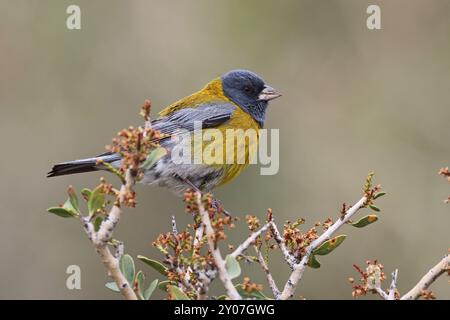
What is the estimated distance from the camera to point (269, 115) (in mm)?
7539

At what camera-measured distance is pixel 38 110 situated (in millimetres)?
7680

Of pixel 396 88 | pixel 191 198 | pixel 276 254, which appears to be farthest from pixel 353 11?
pixel 191 198

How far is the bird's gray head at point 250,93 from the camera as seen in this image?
5523 millimetres

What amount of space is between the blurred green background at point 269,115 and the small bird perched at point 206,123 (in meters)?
1.85

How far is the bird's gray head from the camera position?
5523 millimetres

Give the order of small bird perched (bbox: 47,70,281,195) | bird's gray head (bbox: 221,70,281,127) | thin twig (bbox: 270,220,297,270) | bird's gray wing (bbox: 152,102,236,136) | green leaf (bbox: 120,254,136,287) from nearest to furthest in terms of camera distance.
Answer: green leaf (bbox: 120,254,136,287)
thin twig (bbox: 270,220,297,270)
small bird perched (bbox: 47,70,281,195)
bird's gray wing (bbox: 152,102,236,136)
bird's gray head (bbox: 221,70,281,127)

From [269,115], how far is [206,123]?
251 cm

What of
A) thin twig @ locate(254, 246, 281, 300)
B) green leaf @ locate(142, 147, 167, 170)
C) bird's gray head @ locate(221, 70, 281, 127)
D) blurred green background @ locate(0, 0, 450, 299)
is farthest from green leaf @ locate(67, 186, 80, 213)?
blurred green background @ locate(0, 0, 450, 299)

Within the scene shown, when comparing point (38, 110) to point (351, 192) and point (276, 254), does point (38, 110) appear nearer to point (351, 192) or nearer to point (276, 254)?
point (276, 254)

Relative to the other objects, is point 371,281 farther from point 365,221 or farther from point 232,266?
point 232,266

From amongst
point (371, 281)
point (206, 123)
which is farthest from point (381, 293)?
point (206, 123)

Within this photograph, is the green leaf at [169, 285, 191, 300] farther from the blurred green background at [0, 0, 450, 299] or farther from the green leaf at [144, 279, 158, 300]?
the blurred green background at [0, 0, 450, 299]

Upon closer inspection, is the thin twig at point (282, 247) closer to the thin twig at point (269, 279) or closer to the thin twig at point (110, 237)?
the thin twig at point (269, 279)

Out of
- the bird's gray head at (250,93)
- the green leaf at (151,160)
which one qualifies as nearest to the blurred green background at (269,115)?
the bird's gray head at (250,93)
